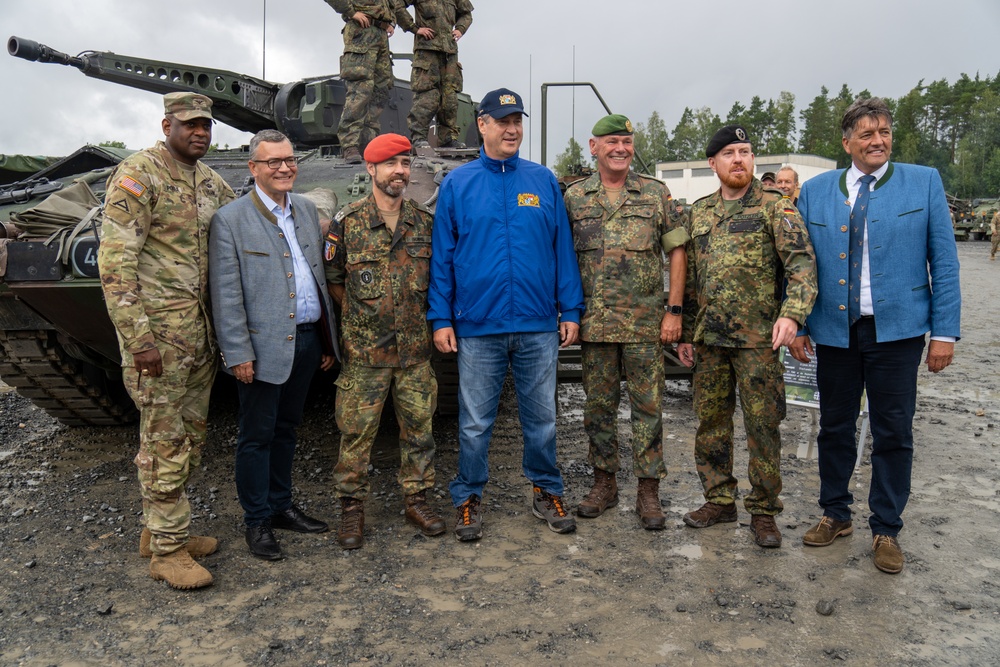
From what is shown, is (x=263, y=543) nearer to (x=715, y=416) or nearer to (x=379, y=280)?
(x=379, y=280)

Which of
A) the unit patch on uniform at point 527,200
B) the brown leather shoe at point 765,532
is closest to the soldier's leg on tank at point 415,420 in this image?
the unit patch on uniform at point 527,200

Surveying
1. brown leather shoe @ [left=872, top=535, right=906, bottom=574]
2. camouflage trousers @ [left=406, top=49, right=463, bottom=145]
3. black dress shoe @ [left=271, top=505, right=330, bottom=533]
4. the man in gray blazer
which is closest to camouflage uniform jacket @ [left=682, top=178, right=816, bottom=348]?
brown leather shoe @ [left=872, top=535, right=906, bottom=574]

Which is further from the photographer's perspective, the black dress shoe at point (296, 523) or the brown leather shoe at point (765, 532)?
the black dress shoe at point (296, 523)

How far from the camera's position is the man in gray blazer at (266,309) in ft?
11.5

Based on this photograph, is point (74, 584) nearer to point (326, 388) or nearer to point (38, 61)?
point (326, 388)

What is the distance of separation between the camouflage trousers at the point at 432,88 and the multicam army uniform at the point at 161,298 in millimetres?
3569

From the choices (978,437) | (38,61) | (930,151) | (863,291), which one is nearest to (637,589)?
(863,291)

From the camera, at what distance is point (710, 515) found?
4.02 meters

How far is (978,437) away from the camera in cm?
555

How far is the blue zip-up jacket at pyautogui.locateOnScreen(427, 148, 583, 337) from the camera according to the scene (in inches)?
148

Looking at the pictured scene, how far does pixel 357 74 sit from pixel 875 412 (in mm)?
4542

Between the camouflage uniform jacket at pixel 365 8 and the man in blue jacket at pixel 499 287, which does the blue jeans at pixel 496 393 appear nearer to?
the man in blue jacket at pixel 499 287

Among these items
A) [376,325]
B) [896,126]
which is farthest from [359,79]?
[896,126]

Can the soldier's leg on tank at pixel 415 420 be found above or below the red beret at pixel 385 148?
below
